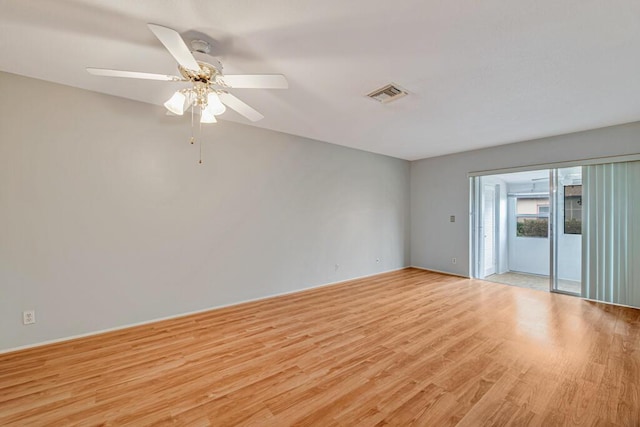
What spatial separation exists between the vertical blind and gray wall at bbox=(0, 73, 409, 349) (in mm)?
4030

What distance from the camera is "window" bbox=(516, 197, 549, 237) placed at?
5859 millimetres

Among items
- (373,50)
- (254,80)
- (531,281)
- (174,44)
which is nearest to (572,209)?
(531,281)

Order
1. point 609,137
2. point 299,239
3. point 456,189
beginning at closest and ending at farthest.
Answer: point 609,137
point 299,239
point 456,189

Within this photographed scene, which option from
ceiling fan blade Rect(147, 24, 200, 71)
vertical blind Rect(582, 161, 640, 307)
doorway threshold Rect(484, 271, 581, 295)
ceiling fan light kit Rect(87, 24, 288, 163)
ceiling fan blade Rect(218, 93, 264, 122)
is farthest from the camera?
doorway threshold Rect(484, 271, 581, 295)

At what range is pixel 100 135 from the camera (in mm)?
2863

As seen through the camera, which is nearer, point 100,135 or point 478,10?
point 478,10

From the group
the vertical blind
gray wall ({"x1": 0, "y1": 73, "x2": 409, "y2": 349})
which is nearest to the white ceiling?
gray wall ({"x1": 0, "y1": 73, "x2": 409, "y2": 349})

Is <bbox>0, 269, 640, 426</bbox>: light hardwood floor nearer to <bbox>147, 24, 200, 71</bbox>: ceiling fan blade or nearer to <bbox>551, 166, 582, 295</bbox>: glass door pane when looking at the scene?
<bbox>551, 166, 582, 295</bbox>: glass door pane

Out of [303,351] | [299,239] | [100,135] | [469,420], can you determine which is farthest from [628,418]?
[100,135]

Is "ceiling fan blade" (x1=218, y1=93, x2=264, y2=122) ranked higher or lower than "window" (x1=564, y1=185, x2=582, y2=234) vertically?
higher

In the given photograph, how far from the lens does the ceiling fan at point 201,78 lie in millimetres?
1684

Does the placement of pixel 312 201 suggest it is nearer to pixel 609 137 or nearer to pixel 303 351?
pixel 303 351

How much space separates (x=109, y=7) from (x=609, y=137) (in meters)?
5.94

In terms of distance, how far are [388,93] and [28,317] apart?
426 centimetres
